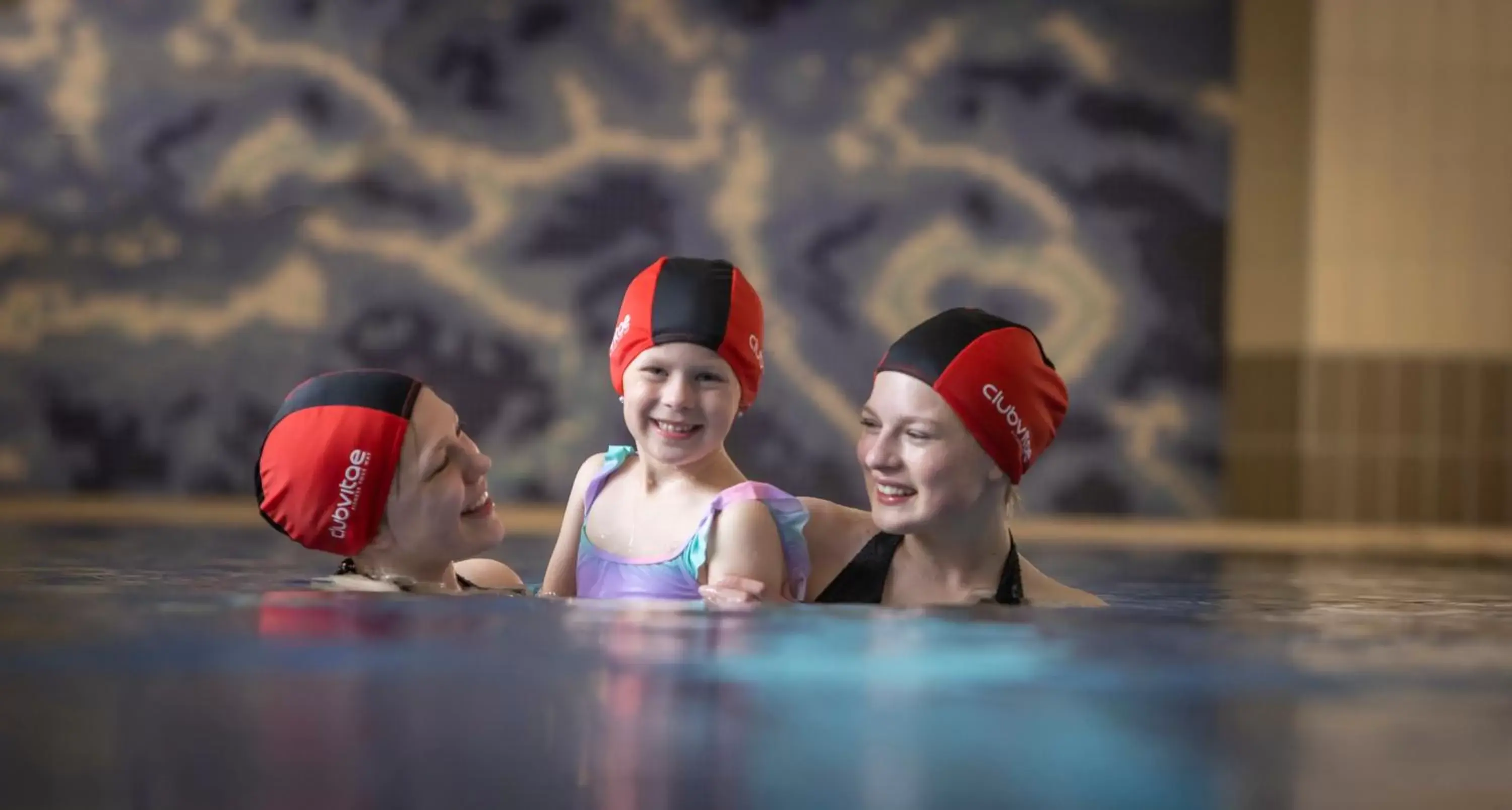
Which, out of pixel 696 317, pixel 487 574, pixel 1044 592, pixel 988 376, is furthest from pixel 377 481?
pixel 1044 592

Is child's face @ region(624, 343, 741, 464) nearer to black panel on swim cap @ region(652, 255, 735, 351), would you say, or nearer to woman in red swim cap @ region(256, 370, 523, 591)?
black panel on swim cap @ region(652, 255, 735, 351)

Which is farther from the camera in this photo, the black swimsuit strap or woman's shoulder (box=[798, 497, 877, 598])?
woman's shoulder (box=[798, 497, 877, 598])

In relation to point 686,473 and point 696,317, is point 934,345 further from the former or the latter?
point 686,473

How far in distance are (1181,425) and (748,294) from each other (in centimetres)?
650

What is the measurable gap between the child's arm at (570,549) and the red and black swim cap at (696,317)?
23cm

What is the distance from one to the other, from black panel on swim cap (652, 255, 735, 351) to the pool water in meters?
1.32

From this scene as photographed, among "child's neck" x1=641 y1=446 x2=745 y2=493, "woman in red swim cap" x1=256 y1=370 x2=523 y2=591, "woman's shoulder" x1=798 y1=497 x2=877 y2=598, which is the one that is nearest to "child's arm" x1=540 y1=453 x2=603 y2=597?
"child's neck" x1=641 y1=446 x2=745 y2=493

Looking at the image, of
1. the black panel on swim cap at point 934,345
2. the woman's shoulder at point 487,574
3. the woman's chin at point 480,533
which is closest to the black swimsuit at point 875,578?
the black panel on swim cap at point 934,345

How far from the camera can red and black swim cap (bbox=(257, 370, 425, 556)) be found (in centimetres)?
262

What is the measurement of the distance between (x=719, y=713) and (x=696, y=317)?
1.74 meters

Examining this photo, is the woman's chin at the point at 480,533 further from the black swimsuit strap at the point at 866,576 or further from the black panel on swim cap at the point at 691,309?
the black swimsuit strap at the point at 866,576

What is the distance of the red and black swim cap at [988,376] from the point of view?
108 inches

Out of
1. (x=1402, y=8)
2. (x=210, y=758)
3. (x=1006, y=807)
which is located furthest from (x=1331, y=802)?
(x=1402, y=8)

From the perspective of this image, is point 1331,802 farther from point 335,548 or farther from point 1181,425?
point 1181,425
